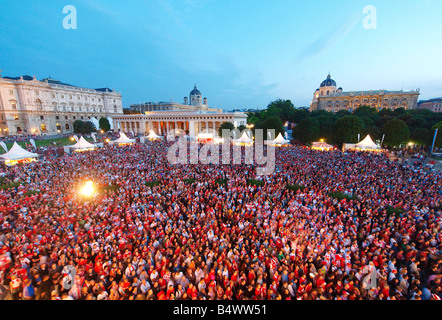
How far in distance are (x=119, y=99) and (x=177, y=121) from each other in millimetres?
37774

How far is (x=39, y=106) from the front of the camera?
180ft

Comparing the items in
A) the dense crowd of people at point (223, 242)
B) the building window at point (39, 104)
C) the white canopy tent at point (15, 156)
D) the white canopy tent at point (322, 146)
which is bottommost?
the dense crowd of people at point (223, 242)

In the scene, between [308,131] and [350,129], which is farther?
[308,131]

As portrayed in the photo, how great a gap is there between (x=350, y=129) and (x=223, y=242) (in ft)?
104

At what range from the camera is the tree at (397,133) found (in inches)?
1099

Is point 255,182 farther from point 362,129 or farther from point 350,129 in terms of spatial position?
point 362,129

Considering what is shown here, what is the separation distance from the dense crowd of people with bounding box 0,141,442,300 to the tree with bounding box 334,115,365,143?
1824 centimetres

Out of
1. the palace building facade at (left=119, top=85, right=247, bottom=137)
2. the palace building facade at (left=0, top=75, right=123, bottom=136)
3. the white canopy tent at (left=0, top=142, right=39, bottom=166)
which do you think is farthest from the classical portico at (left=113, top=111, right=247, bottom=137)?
the white canopy tent at (left=0, top=142, right=39, bottom=166)

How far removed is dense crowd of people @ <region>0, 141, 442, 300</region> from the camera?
17.3 ft

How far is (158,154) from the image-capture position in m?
21.7

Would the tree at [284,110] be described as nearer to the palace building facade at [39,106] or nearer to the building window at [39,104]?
the palace building facade at [39,106]

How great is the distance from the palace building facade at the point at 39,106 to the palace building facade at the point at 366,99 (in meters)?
99.9

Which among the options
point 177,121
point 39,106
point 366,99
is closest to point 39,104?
point 39,106

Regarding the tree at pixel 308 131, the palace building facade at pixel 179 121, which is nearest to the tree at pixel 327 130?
the tree at pixel 308 131
